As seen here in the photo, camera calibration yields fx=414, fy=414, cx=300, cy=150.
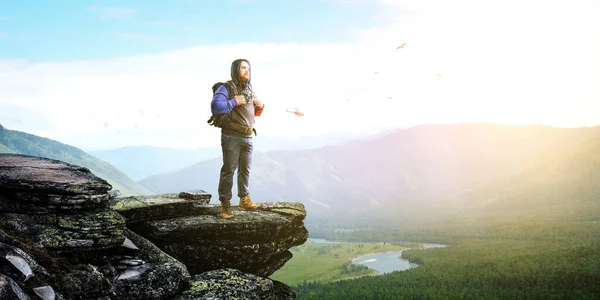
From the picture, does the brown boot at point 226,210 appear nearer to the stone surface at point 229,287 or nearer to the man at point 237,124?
the man at point 237,124

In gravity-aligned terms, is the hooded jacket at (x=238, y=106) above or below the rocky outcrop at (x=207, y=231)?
above

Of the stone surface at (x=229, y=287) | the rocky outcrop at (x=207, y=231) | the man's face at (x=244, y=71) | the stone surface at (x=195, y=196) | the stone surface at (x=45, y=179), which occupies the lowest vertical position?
the stone surface at (x=229, y=287)

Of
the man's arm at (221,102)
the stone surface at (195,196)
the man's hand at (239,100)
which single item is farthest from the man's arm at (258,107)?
the stone surface at (195,196)

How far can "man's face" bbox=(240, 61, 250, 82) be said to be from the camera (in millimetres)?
18516

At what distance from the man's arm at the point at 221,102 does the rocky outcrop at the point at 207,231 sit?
548 centimetres

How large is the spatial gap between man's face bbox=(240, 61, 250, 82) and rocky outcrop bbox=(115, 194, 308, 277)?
6.86 metres

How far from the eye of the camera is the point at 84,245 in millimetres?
13828

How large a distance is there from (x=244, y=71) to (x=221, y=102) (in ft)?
6.45

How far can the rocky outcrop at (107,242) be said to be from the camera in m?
12.2

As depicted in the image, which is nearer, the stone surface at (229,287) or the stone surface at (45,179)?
the stone surface at (45,179)

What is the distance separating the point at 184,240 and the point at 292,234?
637 centimetres

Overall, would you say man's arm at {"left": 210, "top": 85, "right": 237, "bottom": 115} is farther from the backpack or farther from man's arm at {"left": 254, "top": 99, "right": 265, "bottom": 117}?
man's arm at {"left": 254, "top": 99, "right": 265, "bottom": 117}

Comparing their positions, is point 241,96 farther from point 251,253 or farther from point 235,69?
point 251,253

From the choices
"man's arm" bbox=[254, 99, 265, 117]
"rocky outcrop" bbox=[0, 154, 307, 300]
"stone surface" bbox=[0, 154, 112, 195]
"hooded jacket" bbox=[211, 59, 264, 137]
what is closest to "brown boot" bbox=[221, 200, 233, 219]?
"rocky outcrop" bbox=[0, 154, 307, 300]
